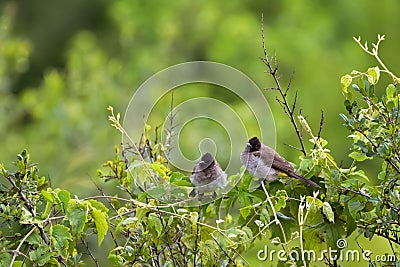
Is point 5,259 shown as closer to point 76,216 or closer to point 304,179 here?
point 76,216

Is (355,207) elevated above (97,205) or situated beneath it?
situated beneath

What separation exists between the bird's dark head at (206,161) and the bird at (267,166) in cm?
10

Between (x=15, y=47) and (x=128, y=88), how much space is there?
50.7 inches

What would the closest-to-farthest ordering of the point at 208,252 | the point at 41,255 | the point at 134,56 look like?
the point at 41,255, the point at 208,252, the point at 134,56

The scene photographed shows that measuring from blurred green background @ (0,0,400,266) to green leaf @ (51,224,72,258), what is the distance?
3813 mm

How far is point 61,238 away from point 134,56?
7.27 m

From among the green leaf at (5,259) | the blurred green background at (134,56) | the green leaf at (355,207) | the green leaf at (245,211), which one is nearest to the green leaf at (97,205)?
the green leaf at (5,259)

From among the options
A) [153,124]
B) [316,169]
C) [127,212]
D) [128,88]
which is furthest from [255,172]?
[128,88]

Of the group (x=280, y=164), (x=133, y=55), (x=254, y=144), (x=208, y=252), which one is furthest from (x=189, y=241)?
(x=133, y=55)

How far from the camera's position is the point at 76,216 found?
189 centimetres

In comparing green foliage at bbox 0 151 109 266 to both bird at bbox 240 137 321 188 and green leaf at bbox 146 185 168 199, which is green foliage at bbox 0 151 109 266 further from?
bird at bbox 240 137 321 188

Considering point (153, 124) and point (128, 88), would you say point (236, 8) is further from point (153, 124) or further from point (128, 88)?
point (153, 124)

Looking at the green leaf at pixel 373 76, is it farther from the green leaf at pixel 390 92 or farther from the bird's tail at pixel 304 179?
the bird's tail at pixel 304 179

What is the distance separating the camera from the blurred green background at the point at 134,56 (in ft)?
24.2
